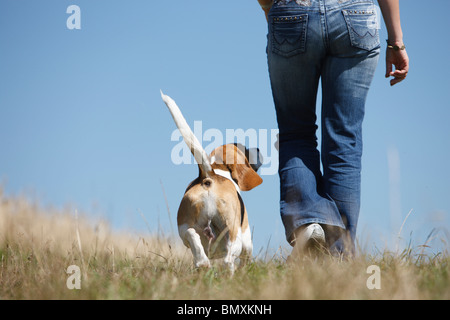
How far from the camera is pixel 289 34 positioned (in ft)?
10.3

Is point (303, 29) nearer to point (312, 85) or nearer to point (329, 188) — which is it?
point (312, 85)

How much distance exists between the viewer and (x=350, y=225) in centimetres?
332

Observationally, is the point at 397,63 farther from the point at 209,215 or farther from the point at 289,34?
the point at 209,215

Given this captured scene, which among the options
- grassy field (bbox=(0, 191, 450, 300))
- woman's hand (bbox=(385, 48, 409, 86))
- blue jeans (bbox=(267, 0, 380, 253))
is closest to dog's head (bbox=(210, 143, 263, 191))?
blue jeans (bbox=(267, 0, 380, 253))

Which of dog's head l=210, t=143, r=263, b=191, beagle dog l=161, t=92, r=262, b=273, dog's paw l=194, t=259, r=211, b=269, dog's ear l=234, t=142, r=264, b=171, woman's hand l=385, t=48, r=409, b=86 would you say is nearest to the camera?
dog's paw l=194, t=259, r=211, b=269

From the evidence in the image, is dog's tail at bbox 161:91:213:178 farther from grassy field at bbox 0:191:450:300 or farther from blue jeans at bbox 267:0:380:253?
grassy field at bbox 0:191:450:300

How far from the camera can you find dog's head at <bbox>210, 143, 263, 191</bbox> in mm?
3717

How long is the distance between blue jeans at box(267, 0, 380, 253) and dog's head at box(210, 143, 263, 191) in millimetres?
393

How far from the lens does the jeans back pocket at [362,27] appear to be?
3053mm

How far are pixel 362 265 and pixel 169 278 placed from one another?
1.07 m

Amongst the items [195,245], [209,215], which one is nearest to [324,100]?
[209,215]
